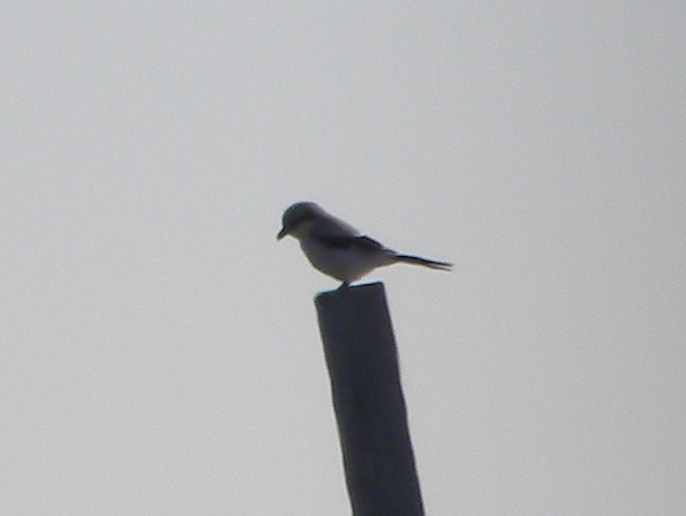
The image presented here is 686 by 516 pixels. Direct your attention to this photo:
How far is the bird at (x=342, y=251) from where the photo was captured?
6.12 metres

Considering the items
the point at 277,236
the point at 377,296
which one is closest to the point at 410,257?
the point at 277,236

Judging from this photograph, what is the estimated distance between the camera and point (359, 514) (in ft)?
15.3

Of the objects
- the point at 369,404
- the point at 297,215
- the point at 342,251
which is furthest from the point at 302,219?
the point at 369,404

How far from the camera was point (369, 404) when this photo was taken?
4656 mm

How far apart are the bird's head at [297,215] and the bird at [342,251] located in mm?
15

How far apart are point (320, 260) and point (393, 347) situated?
162 cm

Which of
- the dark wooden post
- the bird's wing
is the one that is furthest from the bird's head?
the dark wooden post

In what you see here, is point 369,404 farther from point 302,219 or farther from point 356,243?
point 302,219

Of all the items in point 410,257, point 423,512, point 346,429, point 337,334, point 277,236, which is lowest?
point 423,512

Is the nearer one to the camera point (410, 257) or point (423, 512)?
point (423, 512)

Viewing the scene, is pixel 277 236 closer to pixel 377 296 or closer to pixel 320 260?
pixel 320 260

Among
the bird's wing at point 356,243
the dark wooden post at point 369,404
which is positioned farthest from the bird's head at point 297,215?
the dark wooden post at point 369,404

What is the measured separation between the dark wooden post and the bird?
119 cm

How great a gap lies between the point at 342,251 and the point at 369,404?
5.28ft
